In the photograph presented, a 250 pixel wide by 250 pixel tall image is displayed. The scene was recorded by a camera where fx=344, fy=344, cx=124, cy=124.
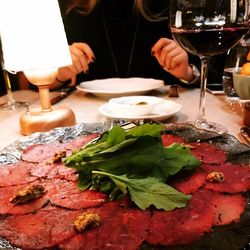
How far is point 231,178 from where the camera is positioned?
65cm

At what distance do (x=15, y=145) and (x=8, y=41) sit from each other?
0.36 meters

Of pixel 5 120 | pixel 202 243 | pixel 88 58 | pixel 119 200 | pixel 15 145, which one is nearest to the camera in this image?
pixel 202 243

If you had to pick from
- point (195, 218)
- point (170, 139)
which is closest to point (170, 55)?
point (170, 139)

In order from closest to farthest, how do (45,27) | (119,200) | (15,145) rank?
(119,200), (15,145), (45,27)

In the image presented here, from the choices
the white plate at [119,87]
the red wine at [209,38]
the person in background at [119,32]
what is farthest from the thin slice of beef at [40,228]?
the person in background at [119,32]

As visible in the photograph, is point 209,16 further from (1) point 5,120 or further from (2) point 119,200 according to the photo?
(1) point 5,120

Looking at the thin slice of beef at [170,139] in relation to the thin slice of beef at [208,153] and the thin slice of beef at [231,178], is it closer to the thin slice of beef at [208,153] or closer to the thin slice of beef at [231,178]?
the thin slice of beef at [208,153]

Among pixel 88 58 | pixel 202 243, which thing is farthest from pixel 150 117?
pixel 88 58

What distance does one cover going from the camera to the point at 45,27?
1030 millimetres

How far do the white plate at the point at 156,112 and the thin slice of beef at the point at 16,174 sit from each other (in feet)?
1.23

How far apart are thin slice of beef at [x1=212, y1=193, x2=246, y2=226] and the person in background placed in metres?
1.76

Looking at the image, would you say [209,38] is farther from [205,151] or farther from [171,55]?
[171,55]

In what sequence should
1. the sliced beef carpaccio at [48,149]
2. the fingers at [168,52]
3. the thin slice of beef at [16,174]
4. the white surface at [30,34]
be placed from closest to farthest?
the thin slice of beef at [16,174]
the sliced beef carpaccio at [48,149]
the white surface at [30,34]
the fingers at [168,52]

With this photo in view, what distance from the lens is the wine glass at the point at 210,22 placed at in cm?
90
